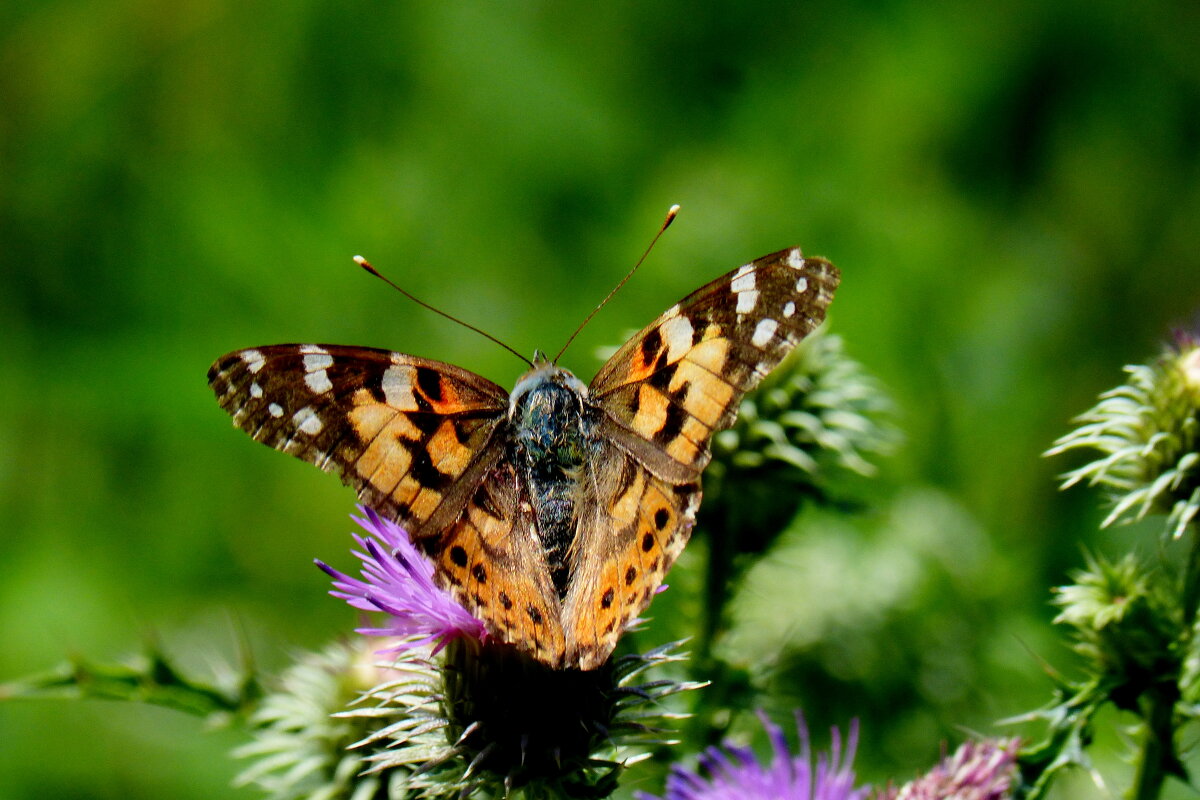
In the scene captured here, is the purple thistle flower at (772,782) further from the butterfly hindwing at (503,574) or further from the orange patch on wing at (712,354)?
the orange patch on wing at (712,354)

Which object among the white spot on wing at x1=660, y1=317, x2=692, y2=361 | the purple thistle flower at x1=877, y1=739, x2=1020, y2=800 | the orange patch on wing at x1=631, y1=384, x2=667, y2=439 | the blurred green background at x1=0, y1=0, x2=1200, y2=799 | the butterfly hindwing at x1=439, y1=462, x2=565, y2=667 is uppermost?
the blurred green background at x1=0, y1=0, x2=1200, y2=799

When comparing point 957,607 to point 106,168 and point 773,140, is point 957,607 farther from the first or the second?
point 106,168

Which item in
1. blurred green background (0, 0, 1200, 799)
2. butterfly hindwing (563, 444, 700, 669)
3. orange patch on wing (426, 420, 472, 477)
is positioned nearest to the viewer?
butterfly hindwing (563, 444, 700, 669)

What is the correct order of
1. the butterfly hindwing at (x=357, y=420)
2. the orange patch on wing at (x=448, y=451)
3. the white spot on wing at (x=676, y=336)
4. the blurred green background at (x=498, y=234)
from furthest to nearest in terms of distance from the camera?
the blurred green background at (x=498, y=234), the white spot on wing at (x=676, y=336), the orange patch on wing at (x=448, y=451), the butterfly hindwing at (x=357, y=420)

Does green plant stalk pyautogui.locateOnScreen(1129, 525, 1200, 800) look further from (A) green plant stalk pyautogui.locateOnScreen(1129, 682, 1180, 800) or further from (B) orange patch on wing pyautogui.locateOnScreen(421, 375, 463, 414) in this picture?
(B) orange patch on wing pyautogui.locateOnScreen(421, 375, 463, 414)

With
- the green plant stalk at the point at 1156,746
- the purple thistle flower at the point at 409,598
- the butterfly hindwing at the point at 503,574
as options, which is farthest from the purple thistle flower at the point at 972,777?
the purple thistle flower at the point at 409,598

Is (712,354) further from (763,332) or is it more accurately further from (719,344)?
(763,332)

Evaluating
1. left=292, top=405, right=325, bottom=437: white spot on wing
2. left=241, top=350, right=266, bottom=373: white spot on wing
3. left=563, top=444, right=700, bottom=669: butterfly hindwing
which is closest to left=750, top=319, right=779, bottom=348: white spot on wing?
left=563, top=444, right=700, bottom=669: butterfly hindwing
